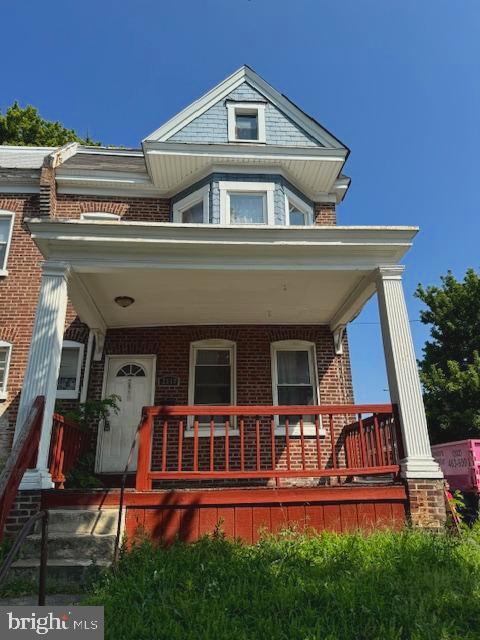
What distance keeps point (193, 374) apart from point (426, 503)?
455 centimetres

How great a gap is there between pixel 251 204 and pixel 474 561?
7.10 meters

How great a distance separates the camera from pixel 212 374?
8453 mm

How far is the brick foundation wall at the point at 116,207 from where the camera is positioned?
9.58 meters

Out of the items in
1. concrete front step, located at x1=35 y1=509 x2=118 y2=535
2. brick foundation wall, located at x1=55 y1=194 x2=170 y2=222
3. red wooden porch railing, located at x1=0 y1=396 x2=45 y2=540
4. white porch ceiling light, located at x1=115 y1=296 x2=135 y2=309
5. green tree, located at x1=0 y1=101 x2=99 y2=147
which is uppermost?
green tree, located at x1=0 y1=101 x2=99 y2=147

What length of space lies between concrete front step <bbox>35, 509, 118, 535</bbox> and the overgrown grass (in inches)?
18.0

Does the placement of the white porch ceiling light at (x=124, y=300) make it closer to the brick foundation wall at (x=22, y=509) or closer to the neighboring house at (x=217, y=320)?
the neighboring house at (x=217, y=320)

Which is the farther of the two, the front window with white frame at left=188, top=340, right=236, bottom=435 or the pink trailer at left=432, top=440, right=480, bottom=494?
the pink trailer at left=432, top=440, right=480, bottom=494

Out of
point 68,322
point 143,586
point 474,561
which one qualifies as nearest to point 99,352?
point 68,322

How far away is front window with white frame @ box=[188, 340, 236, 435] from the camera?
27.1ft

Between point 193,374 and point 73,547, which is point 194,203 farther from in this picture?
point 73,547

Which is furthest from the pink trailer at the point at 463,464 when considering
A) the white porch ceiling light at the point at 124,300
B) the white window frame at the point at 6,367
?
the white window frame at the point at 6,367

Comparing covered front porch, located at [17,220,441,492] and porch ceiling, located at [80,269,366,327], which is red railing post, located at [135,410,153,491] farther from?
porch ceiling, located at [80,269,366,327]

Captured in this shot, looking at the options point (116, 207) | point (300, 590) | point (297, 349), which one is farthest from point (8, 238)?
point (300, 590)

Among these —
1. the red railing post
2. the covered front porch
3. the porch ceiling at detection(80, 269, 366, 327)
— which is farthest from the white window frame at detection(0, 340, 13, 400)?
the red railing post
